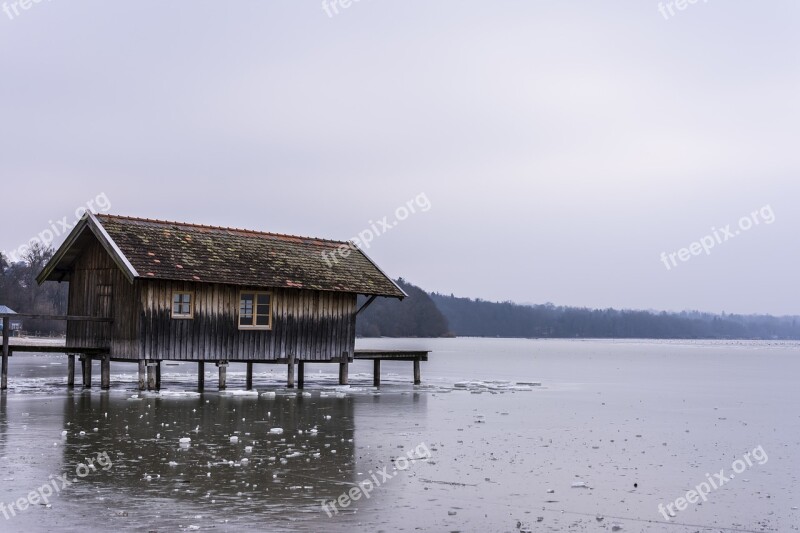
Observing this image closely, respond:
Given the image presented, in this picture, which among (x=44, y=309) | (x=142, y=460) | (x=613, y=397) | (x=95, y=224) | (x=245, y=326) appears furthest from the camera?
(x=44, y=309)

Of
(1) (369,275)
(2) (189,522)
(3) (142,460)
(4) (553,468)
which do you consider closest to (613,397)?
(1) (369,275)

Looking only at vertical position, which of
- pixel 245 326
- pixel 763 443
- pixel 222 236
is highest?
pixel 222 236

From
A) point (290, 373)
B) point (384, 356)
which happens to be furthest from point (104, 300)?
point (384, 356)

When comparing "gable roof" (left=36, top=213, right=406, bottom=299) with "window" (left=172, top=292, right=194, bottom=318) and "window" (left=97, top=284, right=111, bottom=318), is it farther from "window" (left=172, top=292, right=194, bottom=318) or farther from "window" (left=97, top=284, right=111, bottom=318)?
"window" (left=97, top=284, right=111, bottom=318)

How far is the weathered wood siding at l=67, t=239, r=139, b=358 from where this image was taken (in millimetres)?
33531

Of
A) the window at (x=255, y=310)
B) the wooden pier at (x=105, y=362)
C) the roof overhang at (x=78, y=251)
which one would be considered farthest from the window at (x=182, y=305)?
the window at (x=255, y=310)

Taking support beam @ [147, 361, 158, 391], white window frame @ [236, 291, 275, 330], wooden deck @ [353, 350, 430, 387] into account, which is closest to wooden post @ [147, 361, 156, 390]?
support beam @ [147, 361, 158, 391]

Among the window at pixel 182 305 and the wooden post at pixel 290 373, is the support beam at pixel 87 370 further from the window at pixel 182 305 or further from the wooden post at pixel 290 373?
the wooden post at pixel 290 373

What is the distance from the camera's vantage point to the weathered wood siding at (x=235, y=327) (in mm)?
33406

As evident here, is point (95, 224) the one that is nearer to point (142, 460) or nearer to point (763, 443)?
point (142, 460)

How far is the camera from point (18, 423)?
2338 centimetres

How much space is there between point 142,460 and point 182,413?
9.54 m

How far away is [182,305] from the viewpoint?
34.3 metres

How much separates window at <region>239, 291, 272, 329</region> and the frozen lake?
295 centimetres
